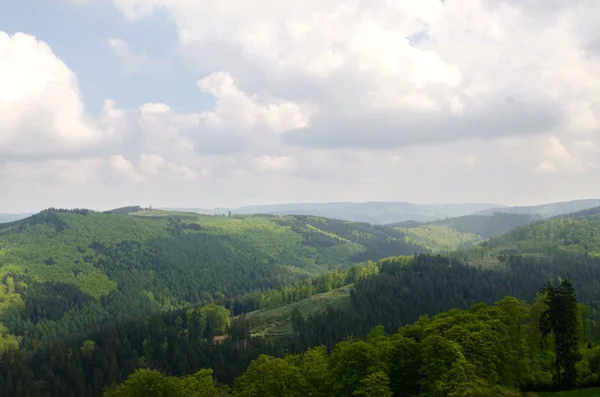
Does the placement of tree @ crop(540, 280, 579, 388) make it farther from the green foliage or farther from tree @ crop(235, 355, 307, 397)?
the green foliage

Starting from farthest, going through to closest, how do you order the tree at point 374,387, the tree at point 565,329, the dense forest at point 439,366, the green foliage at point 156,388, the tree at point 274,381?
the green foliage at point 156,388, the tree at point 565,329, the tree at point 274,381, the dense forest at point 439,366, the tree at point 374,387

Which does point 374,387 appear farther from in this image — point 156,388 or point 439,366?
point 156,388

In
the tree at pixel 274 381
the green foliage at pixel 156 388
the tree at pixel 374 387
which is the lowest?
the green foliage at pixel 156 388

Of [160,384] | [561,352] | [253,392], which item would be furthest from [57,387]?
[561,352]

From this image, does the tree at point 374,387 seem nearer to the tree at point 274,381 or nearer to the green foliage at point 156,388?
the tree at point 274,381

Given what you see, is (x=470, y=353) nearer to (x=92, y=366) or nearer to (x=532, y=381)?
(x=532, y=381)

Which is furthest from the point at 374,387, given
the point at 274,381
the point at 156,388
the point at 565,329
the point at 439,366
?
the point at 156,388

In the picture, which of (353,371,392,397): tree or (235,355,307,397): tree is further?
(235,355,307,397): tree

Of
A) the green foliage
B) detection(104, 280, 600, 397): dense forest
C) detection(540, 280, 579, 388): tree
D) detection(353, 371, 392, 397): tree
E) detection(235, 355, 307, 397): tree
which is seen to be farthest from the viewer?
the green foliage

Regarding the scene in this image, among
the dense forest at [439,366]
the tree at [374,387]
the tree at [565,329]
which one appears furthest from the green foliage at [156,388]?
the tree at [565,329]

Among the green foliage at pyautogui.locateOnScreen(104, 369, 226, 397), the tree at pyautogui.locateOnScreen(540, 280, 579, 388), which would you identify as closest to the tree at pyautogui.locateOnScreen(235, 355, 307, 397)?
the green foliage at pyautogui.locateOnScreen(104, 369, 226, 397)

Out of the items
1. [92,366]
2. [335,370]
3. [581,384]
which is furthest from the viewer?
[92,366]
